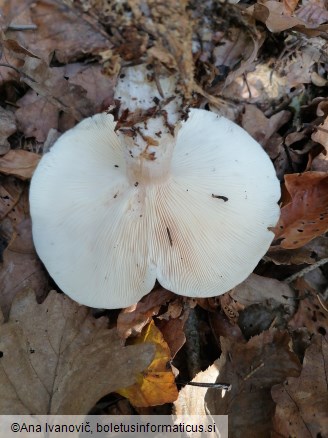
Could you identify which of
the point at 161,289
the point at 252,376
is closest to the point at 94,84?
the point at 161,289

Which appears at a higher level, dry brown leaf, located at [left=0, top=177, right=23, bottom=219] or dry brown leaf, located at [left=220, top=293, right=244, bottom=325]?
dry brown leaf, located at [left=0, top=177, right=23, bottom=219]

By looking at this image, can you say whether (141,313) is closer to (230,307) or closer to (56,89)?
(230,307)

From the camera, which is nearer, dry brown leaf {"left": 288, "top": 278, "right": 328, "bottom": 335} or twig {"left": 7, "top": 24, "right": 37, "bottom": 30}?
dry brown leaf {"left": 288, "top": 278, "right": 328, "bottom": 335}

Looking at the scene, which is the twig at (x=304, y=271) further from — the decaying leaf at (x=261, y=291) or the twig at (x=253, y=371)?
the twig at (x=253, y=371)

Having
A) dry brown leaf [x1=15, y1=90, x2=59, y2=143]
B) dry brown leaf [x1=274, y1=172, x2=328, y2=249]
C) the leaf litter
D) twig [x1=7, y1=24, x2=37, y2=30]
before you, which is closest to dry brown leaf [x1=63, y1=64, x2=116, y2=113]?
the leaf litter

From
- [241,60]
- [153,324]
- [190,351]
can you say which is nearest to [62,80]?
[241,60]

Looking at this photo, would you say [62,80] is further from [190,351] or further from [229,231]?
[190,351]

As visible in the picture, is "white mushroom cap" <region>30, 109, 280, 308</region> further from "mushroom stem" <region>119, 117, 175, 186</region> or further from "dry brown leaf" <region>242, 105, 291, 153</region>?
"dry brown leaf" <region>242, 105, 291, 153</region>
